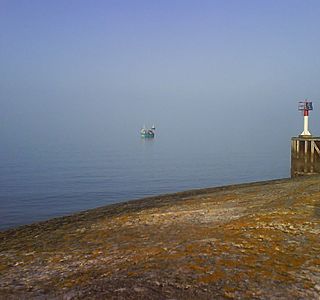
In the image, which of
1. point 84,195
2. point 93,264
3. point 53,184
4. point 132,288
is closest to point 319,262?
point 132,288

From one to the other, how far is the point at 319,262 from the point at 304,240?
2.93 feet

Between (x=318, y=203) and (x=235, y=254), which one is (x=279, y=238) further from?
Result: (x=318, y=203)

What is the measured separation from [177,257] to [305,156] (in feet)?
90.3

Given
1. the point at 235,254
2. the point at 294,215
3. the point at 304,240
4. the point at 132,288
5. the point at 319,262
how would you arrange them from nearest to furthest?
the point at 132,288
the point at 319,262
the point at 235,254
the point at 304,240
the point at 294,215

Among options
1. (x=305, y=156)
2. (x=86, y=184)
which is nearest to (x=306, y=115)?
(x=305, y=156)

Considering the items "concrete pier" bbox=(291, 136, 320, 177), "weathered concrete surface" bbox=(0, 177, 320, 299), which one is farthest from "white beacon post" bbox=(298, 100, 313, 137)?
"weathered concrete surface" bbox=(0, 177, 320, 299)

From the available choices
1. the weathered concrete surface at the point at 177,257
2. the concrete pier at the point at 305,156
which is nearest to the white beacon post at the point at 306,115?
the concrete pier at the point at 305,156

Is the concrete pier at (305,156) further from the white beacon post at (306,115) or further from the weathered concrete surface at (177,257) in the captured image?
the weathered concrete surface at (177,257)

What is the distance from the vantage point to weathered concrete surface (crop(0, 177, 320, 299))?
417cm

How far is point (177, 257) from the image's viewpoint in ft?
16.9

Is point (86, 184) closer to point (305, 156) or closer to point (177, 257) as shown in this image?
point (305, 156)

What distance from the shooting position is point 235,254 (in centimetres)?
514

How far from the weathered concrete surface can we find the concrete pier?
22.8 meters

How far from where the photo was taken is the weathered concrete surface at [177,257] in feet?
13.7
